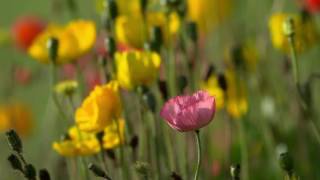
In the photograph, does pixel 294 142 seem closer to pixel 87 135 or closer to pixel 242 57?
pixel 242 57

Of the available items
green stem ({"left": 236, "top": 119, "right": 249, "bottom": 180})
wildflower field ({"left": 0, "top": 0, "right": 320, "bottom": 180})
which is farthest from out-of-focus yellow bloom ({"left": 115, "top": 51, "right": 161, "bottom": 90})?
green stem ({"left": 236, "top": 119, "right": 249, "bottom": 180})

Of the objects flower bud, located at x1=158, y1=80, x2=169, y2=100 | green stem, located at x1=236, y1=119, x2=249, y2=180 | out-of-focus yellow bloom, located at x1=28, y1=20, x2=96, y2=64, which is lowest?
green stem, located at x1=236, y1=119, x2=249, y2=180

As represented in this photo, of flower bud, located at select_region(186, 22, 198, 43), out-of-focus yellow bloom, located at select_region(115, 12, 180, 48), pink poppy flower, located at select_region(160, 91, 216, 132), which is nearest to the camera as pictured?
pink poppy flower, located at select_region(160, 91, 216, 132)

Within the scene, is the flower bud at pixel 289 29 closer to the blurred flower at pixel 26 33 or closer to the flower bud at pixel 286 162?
the flower bud at pixel 286 162

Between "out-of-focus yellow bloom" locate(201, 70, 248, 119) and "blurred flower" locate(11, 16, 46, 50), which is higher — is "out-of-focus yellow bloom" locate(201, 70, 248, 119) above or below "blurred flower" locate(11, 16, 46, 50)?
below

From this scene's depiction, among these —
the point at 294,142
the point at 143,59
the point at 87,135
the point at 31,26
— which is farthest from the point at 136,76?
the point at 31,26

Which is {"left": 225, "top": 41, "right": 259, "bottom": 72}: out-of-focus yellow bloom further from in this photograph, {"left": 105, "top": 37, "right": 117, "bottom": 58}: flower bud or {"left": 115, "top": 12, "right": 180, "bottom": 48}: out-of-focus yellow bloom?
{"left": 105, "top": 37, "right": 117, "bottom": 58}: flower bud

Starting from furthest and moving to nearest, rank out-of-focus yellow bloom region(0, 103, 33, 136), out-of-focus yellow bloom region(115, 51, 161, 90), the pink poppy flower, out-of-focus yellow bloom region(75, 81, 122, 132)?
out-of-focus yellow bloom region(0, 103, 33, 136) → out-of-focus yellow bloom region(115, 51, 161, 90) → out-of-focus yellow bloom region(75, 81, 122, 132) → the pink poppy flower

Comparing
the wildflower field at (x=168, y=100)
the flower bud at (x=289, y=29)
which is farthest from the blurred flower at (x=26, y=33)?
the flower bud at (x=289, y=29)
